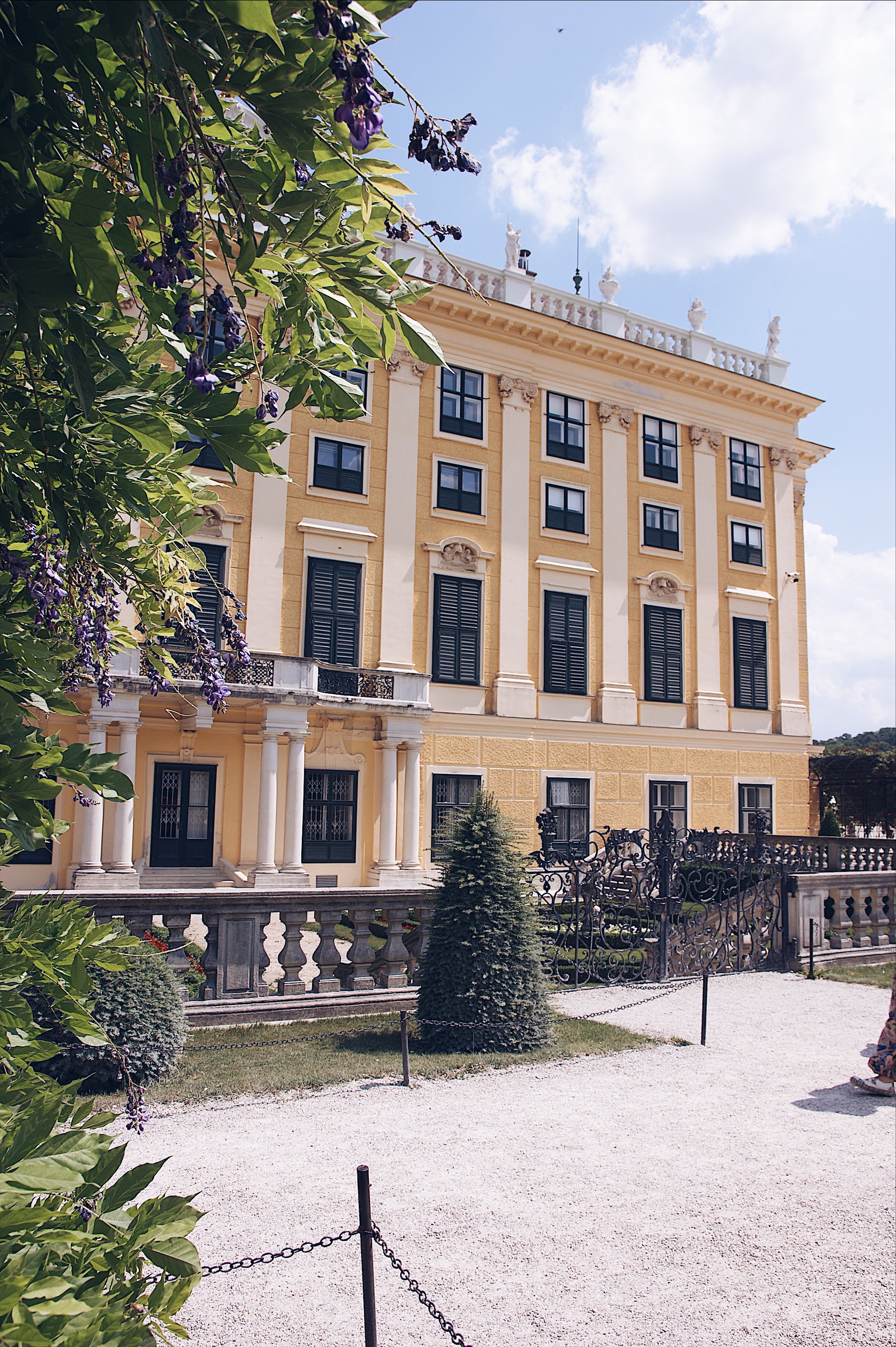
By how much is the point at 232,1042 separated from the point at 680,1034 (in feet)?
15.6

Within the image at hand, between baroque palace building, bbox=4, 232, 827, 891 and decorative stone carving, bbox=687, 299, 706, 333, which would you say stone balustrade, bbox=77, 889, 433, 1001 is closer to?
baroque palace building, bbox=4, 232, 827, 891

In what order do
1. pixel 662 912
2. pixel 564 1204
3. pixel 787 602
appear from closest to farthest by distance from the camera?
1. pixel 564 1204
2. pixel 662 912
3. pixel 787 602

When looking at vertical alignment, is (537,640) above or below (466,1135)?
above

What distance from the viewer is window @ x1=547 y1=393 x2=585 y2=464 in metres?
25.8

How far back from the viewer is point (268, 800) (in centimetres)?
2036

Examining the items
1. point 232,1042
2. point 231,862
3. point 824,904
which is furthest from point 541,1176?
point 231,862

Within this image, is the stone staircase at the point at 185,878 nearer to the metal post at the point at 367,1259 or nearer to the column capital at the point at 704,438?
the metal post at the point at 367,1259

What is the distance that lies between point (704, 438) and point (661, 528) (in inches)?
138

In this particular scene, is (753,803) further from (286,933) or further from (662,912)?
(286,933)

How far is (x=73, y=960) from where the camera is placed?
2.09 meters

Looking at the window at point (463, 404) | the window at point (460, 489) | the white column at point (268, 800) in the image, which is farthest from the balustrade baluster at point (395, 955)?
the window at point (463, 404)

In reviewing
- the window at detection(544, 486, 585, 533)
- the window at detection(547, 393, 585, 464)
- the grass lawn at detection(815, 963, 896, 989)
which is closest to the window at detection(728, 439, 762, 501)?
the window at detection(547, 393, 585, 464)

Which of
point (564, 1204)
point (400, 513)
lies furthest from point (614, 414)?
point (564, 1204)

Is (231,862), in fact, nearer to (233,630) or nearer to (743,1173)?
(743,1173)
